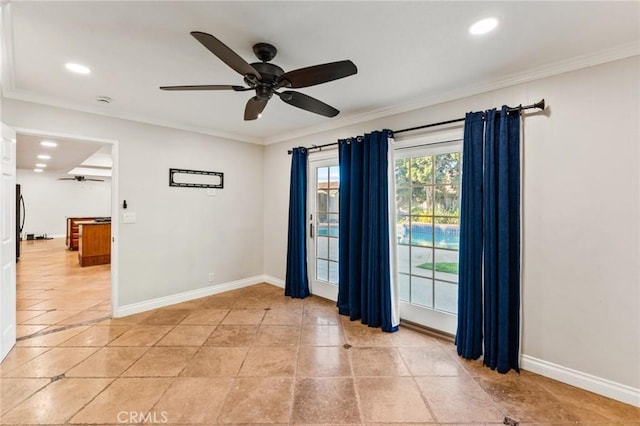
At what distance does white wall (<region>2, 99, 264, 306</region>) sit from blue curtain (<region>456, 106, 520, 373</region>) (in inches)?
134

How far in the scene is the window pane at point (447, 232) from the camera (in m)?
2.93

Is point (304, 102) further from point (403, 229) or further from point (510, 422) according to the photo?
point (510, 422)

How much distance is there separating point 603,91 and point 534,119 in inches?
16.9

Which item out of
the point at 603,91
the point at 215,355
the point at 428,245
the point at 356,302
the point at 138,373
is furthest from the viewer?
the point at 356,302

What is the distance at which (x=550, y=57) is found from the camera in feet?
7.18

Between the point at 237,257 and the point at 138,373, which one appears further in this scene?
the point at 237,257

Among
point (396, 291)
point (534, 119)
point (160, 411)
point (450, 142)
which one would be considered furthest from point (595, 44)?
point (160, 411)

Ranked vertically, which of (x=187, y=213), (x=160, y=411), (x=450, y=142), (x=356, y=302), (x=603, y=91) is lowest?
(x=160, y=411)

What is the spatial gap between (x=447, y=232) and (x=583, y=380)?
4.94 feet

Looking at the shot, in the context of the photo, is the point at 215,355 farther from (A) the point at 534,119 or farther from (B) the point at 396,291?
(A) the point at 534,119

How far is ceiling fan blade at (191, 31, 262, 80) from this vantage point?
58.0 inches

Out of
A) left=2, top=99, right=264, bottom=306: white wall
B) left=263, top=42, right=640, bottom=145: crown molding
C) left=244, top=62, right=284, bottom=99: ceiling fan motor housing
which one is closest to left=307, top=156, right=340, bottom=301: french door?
left=263, top=42, right=640, bottom=145: crown molding

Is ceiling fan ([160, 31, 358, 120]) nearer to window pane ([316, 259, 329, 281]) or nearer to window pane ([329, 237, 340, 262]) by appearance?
window pane ([329, 237, 340, 262])

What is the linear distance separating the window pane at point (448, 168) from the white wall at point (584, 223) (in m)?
0.60
